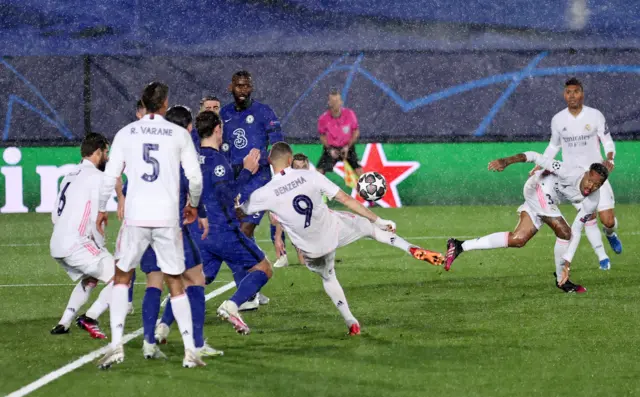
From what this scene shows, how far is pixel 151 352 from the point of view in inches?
330

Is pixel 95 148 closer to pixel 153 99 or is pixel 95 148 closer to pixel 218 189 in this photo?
pixel 218 189

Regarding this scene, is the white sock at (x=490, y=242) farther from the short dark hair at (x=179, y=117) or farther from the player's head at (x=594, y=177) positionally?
the short dark hair at (x=179, y=117)

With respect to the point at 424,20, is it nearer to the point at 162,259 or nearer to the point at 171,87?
the point at 171,87

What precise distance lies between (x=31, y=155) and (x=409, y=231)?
7427 mm

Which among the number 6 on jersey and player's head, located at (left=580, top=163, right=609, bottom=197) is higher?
player's head, located at (left=580, top=163, right=609, bottom=197)

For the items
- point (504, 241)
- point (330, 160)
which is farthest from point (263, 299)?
point (330, 160)

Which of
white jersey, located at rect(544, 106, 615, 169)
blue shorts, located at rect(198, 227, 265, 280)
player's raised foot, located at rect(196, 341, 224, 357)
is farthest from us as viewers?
white jersey, located at rect(544, 106, 615, 169)

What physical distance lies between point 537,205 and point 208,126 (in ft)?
13.6

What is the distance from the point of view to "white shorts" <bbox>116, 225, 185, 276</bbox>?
8.02 m

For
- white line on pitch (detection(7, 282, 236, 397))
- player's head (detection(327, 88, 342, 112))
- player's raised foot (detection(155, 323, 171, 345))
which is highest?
player's head (detection(327, 88, 342, 112))

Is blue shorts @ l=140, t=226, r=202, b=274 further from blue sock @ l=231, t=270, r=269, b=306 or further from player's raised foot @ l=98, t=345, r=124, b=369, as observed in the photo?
blue sock @ l=231, t=270, r=269, b=306

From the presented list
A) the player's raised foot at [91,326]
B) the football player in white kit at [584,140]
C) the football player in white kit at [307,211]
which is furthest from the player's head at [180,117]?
the football player in white kit at [584,140]

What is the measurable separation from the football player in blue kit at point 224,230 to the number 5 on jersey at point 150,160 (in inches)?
43.6

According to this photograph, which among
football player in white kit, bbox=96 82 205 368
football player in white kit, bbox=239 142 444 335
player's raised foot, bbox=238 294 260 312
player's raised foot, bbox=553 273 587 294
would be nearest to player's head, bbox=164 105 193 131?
football player in white kit, bbox=96 82 205 368
